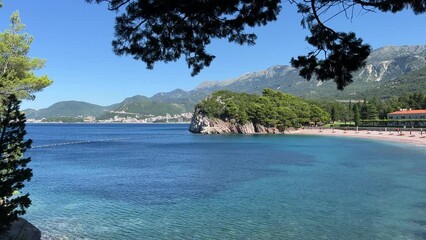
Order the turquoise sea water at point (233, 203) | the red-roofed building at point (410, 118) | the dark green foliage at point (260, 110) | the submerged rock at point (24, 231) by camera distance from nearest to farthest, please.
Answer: the submerged rock at point (24, 231), the turquoise sea water at point (233, 203), the red-roofed building at point (410, 118), the dark green foliage at point (260, 110)

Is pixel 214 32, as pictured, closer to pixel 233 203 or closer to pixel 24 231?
pixel 24 231

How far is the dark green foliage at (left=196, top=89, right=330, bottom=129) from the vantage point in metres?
143

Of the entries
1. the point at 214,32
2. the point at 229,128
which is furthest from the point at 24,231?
the point at 229,128

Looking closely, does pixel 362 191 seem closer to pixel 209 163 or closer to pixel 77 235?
pixel 77 235

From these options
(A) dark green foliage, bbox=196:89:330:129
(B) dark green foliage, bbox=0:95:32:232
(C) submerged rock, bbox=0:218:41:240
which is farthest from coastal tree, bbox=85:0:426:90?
(A) dark green foliage, bbox=196:89:330:129

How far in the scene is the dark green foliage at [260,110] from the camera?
14275 centimetres

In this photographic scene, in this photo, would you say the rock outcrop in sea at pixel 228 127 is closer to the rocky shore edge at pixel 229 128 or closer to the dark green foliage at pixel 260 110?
the rocky shore edge at pixel 229 128

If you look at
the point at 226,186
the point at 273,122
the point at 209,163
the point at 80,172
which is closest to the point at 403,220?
the point at 226,186

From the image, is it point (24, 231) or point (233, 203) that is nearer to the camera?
point (24, 231)

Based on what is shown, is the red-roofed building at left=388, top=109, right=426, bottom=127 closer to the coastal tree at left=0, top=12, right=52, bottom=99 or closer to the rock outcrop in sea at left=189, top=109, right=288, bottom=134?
the rock outcrop in sea at left=189, top=109, right=288, bottom=134

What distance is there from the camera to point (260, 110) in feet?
464

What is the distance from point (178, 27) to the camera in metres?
8.64

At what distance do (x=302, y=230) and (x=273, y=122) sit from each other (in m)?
126

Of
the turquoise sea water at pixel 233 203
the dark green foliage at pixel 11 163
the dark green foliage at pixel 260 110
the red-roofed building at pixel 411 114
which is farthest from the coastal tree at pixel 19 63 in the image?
the red-roofed building at pixel 411 114
